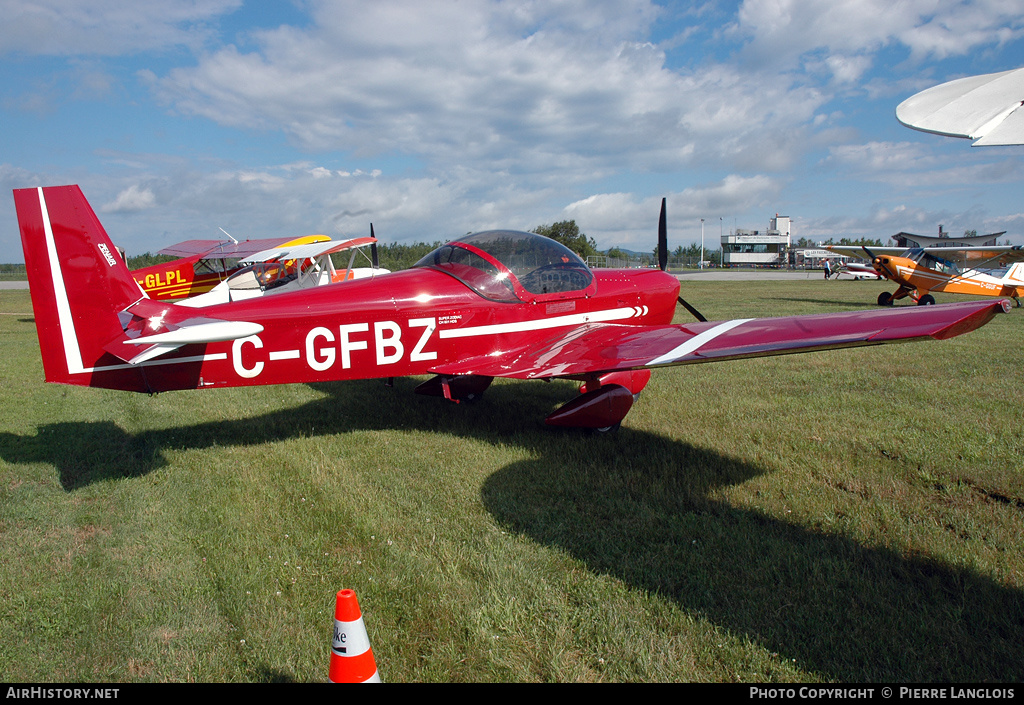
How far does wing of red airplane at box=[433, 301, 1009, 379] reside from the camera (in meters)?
3.49

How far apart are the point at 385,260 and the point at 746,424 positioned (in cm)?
3323

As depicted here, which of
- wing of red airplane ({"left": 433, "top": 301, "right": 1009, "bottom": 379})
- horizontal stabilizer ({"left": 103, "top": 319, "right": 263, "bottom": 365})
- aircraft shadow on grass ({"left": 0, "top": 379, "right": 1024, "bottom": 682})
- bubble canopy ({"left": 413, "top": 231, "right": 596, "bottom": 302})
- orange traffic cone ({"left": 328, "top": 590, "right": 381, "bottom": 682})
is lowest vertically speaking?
aircraft shadow on grass ({"left": 0, "top": 379, "right": 1024, "bottom": 682})

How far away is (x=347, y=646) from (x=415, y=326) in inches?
151

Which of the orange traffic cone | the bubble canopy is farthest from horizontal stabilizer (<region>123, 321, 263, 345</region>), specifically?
the orange traffic cone

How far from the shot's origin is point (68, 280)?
4523mm

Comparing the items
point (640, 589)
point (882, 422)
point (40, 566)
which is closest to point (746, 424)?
point (882, 422)

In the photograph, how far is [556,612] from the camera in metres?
2.88

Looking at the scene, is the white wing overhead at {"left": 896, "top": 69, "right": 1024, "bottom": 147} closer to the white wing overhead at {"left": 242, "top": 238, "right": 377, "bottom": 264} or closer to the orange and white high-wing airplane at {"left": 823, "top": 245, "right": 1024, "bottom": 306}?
the white wing overhead at {"left": 242, "top": 238, "right": 377, "bottom": 264}

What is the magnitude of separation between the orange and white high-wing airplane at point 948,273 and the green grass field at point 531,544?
45.4ft

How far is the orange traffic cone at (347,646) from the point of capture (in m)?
1.92

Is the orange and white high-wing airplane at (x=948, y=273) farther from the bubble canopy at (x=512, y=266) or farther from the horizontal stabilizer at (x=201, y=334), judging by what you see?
the horizontal stabilizer at (x=201, y=334)

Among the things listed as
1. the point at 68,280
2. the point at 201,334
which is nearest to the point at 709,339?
the point at 201,334

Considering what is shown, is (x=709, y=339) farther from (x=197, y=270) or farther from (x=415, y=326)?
(x=197, y=270)

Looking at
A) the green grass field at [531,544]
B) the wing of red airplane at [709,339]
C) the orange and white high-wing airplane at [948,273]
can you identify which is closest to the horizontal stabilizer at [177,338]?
the green grass field at [531,544]
